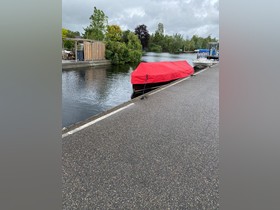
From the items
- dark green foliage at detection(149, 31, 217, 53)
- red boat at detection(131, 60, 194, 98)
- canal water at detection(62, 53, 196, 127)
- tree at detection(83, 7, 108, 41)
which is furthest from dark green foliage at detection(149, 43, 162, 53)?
red boat at detection(131, 60, 194, 98)

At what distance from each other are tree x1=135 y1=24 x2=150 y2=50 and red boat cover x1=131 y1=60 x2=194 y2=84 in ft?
103

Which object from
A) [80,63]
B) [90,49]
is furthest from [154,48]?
[80,63]

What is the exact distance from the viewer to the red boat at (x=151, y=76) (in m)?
7.30

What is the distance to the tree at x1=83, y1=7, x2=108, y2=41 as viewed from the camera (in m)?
21.4

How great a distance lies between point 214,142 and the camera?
276 cm

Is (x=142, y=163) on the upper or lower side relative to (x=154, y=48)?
lower

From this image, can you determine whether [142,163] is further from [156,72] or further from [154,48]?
[154,48]

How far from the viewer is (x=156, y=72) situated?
7.75 m

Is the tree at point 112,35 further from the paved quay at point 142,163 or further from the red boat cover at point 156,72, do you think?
the paved quay at point 142,163

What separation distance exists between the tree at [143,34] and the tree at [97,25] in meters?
17.7

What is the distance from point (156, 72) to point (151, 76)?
358 mm
